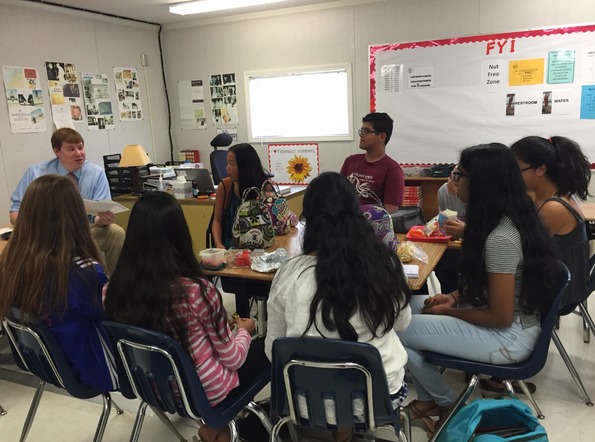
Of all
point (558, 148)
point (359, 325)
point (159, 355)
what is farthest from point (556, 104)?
point (159, 355)

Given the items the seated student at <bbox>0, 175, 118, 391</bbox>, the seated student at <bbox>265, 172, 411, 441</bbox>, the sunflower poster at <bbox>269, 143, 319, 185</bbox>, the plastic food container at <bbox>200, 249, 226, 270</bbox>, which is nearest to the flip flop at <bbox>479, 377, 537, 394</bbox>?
the seated student at <bbox>265, 172, 411, 441</bbox>

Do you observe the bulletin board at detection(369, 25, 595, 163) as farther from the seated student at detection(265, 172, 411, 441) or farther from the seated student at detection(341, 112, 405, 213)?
the seated student at detection(265, 172, 411, 441)

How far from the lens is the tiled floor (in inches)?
82.0

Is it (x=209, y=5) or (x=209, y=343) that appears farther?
(x=209, y=5)

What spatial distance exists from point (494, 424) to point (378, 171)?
5.98 feet

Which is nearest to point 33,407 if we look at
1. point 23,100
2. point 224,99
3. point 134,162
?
point 134,162

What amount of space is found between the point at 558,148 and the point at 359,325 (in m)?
1.47

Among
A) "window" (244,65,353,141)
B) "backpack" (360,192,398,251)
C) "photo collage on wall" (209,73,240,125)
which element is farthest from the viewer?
"photo collage on wall" (209,73,240,125)

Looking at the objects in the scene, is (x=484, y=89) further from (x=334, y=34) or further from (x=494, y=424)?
(x=494, y=424)

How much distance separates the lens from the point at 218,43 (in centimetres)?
576

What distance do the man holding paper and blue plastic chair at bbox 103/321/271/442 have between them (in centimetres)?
172

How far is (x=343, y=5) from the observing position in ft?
16.7

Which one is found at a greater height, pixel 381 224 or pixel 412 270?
pixel 381 224

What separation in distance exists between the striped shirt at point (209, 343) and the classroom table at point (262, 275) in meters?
0.54
